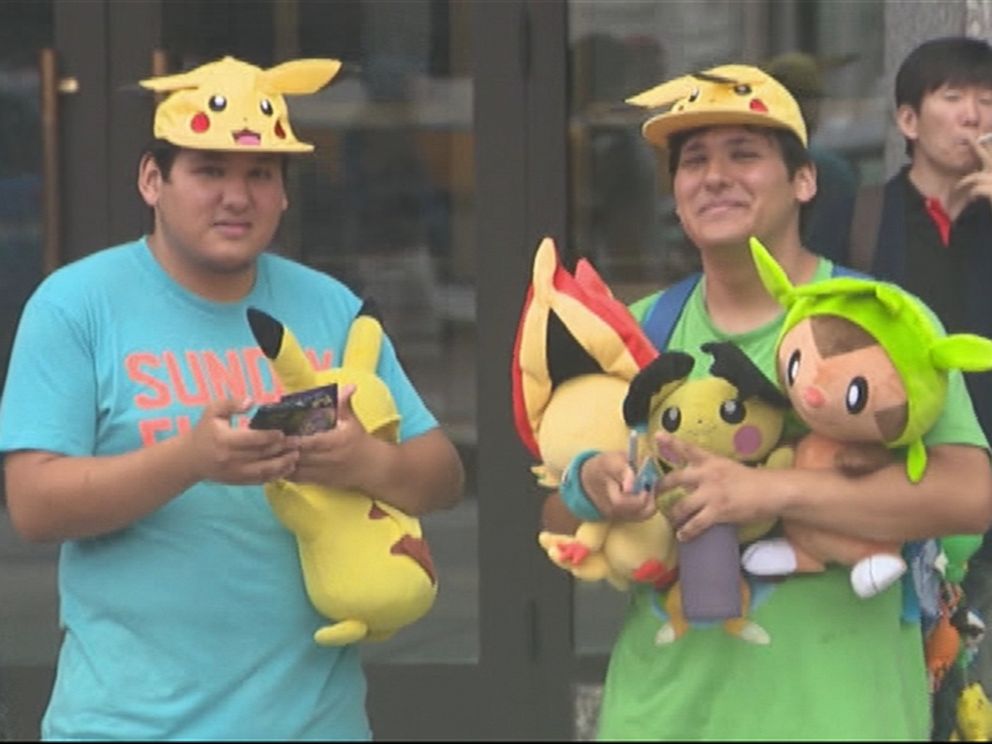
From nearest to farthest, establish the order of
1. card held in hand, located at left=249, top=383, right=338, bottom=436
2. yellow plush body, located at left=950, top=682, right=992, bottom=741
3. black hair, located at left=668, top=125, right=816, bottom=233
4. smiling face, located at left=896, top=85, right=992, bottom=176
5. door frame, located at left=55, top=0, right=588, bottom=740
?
card held in hand, located at left=249, top=383, right=338, bottom=436 → black hair, located at left=668, top=125, right=816, bottom=233 → yellow plush body, located at left=950, top=682, right=992, bottom=741 → smiling face, located at left=896, top=85, right=992, bottom=176 → door frame, located at left=55, top=0, right=588, bottom=740

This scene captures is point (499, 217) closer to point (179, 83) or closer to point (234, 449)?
point (179, 83)

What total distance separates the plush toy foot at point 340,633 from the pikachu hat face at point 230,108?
2.50 ft

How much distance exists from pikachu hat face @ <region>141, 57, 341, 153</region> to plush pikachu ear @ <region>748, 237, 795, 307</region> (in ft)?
2.52

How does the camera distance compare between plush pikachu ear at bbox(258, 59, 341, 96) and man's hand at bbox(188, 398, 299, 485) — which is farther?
plush pikachu ear at bbox(258, 59, 341, 96)

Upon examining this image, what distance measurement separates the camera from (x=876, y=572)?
3.61m

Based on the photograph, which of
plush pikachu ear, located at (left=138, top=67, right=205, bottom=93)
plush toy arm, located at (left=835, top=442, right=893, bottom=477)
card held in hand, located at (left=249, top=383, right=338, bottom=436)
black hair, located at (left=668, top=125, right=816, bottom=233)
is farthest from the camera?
plush pikachu ear, located at (left=138, top=67, right=205, bottom=93)

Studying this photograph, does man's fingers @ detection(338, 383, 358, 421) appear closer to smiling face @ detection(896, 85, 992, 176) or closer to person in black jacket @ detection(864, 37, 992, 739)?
person in black jacket @ detection(864, 37, 992, 739)

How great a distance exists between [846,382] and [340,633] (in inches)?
35.6

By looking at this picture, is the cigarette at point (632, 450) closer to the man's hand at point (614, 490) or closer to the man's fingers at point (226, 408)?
the man's hand at point (614, 490)

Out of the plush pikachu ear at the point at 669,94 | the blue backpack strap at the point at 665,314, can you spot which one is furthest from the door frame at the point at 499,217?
the blue backpack strap at the point at 665,314

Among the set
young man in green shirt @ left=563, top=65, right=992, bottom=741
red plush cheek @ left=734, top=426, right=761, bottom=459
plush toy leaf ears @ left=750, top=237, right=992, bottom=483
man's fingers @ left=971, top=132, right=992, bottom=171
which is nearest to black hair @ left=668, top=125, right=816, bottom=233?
young man in green shirt @ left=563, top=65, right=992, bottom=741

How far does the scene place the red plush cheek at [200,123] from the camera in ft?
12.6

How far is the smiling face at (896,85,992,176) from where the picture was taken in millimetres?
4820

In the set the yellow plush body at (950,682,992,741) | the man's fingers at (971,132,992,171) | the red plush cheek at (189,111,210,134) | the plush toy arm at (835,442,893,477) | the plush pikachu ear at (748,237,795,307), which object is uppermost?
the red plush cheek at (189,111,210,134)
